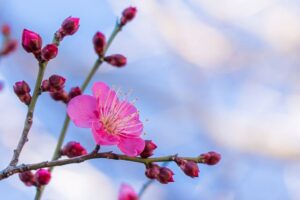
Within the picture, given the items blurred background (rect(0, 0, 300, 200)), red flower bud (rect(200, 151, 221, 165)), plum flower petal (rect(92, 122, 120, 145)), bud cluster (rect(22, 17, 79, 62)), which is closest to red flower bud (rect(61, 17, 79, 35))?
bud cluster (rect(22, 17, 79, 62))

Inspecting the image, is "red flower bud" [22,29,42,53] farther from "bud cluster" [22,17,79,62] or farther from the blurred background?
the blurred background

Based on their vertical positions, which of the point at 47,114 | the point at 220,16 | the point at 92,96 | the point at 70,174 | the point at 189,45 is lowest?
the point at 92,96

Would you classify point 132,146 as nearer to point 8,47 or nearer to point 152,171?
point 152,171

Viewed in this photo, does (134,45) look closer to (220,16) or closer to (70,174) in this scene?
(220,16)

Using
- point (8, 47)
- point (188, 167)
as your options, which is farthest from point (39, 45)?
point (8, 47)

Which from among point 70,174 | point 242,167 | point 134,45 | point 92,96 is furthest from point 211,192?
point 92,96

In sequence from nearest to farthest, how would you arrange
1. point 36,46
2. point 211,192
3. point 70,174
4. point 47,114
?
point 36,46, point 211,192, point 70,174, point 47,114

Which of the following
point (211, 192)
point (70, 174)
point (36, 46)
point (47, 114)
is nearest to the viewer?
point (36, 46)

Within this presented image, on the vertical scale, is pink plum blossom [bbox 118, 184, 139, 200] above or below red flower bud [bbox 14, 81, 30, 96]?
below
